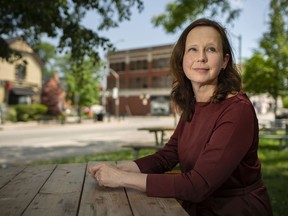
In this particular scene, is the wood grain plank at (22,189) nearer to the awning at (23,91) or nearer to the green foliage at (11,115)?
the green foliage at (11,115)

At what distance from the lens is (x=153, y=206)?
65.6 inches

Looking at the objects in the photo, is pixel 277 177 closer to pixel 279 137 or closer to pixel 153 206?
pixel 279 137

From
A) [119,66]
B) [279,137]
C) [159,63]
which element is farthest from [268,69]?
[119,66]

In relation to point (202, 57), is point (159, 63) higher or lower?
higher

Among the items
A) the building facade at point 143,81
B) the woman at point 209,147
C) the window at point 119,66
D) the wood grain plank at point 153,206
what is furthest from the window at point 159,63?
the wood grain plank at point 153,206

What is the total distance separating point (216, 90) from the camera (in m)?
2.14

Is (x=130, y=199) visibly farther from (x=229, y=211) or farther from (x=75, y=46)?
(x=75, y=46)

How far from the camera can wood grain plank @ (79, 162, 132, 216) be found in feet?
5.22

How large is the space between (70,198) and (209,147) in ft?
2.56

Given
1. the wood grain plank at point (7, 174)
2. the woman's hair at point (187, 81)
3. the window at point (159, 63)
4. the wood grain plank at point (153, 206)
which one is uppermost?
the window at point (159, 63)

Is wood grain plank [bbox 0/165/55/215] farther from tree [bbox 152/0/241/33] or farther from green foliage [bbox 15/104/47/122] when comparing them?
green foliage [bbox 15/104/47/122]

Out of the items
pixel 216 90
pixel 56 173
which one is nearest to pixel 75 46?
pixel 56 173

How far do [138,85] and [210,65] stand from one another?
57.5 m

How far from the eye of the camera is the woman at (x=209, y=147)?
1794 mm
